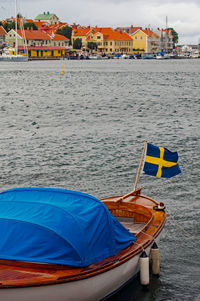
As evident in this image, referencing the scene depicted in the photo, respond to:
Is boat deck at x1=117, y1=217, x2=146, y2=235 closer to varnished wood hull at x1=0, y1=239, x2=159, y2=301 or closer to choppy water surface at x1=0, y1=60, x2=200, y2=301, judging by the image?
choppy water surface at x1=0, y1=60, x2=200, y2=301

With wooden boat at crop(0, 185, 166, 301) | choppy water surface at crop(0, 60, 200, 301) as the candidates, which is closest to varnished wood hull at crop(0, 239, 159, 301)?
wooden boat at crop(0, 185, 166, 301)

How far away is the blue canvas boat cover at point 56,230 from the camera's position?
10398mm

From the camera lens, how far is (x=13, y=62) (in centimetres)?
19500

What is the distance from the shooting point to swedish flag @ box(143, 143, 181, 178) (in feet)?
48.1

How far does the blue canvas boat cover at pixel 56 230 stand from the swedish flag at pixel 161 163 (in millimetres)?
3547

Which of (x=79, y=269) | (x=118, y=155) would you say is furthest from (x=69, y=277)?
(x=118, y=155)

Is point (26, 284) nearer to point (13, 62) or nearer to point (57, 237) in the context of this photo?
point (57, 237)

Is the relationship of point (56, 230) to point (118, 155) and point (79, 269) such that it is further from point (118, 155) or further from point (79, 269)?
point (118, 155)

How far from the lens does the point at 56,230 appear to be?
10422mm

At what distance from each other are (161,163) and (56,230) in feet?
17.1

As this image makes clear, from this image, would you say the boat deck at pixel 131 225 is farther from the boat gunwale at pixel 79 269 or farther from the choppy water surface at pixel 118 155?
the boat gunwale at pixel 79 269

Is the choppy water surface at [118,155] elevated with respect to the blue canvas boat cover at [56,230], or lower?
lower

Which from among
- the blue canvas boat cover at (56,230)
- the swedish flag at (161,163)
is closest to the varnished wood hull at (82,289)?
the blue canvas boat cover at (56,230)

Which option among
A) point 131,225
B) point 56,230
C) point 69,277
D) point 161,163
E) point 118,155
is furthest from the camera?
point 118,155
